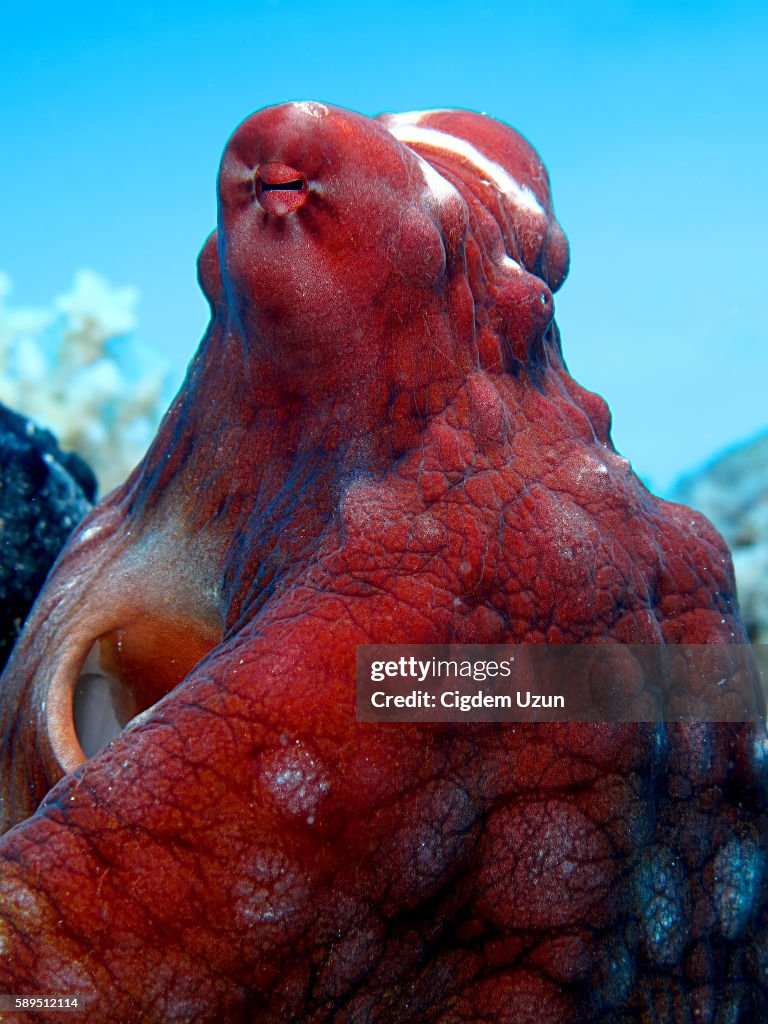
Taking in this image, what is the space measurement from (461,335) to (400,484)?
31 centimetres

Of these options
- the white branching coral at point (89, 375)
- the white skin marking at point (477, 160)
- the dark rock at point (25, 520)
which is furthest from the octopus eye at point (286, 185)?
the white branching coral at point (89, 375)

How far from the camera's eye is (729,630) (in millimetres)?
1658

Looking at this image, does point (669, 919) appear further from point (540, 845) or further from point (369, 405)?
point (369, 405)

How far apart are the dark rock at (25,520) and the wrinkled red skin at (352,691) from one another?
965mm

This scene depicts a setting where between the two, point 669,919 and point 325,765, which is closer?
point 325,765

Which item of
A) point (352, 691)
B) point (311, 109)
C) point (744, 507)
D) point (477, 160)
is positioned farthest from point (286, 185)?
point (744, 507)

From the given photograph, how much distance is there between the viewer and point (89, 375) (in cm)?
589

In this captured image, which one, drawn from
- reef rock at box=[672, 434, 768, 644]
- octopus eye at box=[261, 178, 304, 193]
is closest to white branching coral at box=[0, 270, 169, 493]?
reef rock at box=[672, 434, 768, 644]

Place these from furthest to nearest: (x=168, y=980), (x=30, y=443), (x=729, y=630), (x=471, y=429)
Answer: (x=30, y=443) < (x=729, y=630) < (x=471, y=429) < (x=168, y=980)

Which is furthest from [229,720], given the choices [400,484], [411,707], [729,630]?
[729,630]

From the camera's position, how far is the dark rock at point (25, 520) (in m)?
2.63

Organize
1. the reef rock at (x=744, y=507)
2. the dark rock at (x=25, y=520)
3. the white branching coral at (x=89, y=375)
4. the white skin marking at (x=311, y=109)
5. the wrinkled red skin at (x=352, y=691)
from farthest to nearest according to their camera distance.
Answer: the white branching coral at (x=89, y=375), the reef rock at (x=744, y=507), the dark rock at (x=25, y=520), the white skin marking at (x=311, y=109), the wrinkled red skin at (x=352, y=691)

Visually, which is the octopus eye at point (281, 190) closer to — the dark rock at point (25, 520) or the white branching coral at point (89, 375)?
the dark rock at point (25, 520)

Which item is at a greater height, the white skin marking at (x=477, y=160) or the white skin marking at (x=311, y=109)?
the white skin marking at (x=477, y=160)
